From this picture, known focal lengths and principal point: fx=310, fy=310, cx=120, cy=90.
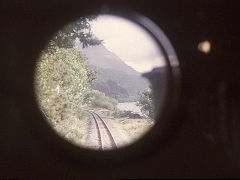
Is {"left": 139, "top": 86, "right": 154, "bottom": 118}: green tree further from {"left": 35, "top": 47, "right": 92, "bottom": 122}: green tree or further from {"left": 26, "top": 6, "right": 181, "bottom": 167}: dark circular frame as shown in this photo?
{"left": 26, "top": 6, "right": 181, "bottom": 167}: dark circular frame

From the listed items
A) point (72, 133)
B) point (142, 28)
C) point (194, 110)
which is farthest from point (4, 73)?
point (72, 133)

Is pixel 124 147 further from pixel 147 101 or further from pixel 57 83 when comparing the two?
→ pixel 147 101

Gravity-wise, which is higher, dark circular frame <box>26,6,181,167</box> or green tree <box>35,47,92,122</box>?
green tree <box>35,47,92,122</box>

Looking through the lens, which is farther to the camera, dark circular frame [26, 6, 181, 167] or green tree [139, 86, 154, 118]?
green tree [139, 86, 154, 118]

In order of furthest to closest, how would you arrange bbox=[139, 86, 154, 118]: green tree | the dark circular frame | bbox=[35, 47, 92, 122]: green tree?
1. bbox=[139, 86, 154, 118]: green tree
2. bbox=[35, 47, 92, 122]: green tree
3. the dark circular frame

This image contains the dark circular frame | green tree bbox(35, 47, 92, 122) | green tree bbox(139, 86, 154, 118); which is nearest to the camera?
the dark circular frame

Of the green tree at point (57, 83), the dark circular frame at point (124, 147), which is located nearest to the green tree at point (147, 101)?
the green tree at point (57, 83)

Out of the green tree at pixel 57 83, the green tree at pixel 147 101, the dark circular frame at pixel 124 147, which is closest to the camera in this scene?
the dark circular frame at pixel 124 147

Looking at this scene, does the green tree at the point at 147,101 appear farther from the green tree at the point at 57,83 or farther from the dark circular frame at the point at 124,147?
the dark circular frame at the point at 124,147

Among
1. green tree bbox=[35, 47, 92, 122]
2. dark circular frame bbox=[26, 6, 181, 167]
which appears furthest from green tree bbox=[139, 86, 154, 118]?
dark circular frame bbox=[26, 6, 181, 167]

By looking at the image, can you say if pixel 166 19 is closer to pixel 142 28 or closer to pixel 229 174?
→ pixel 142 28
